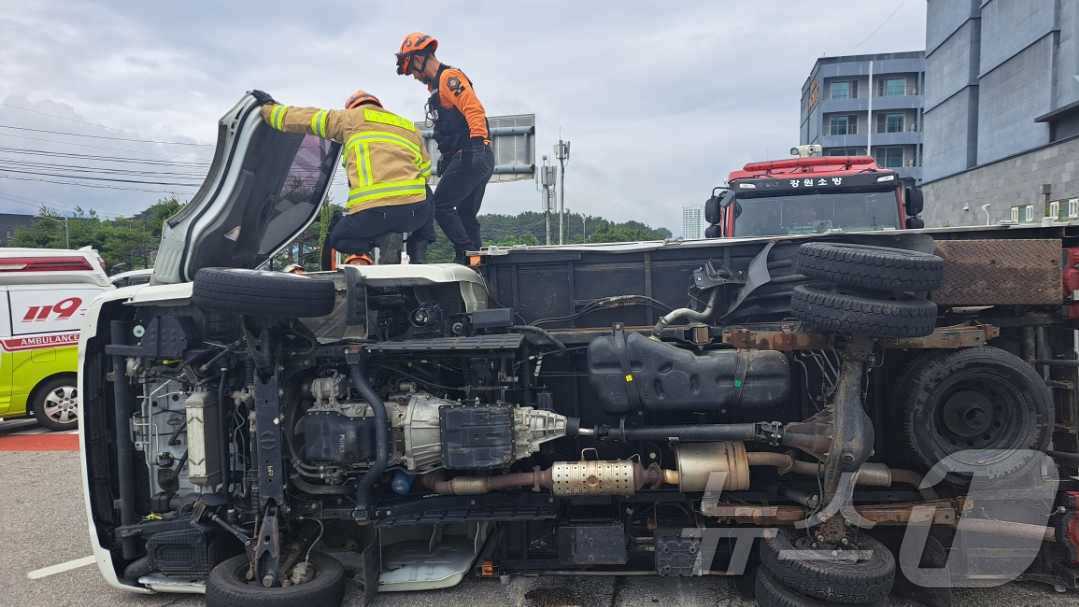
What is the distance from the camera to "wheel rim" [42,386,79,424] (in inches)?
363

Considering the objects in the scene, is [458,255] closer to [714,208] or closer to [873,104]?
[714,208]

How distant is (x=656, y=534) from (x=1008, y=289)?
209 cm

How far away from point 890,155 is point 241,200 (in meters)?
60.5

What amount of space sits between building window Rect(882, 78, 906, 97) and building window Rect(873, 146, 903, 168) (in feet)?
13.5

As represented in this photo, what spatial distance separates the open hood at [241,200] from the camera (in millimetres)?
3951

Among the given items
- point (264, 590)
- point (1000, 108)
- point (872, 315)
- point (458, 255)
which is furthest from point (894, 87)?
point (264, 590)

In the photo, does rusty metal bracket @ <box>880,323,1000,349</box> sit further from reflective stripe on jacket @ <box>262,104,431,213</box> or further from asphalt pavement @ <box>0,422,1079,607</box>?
reflective stripe on jacket @ <box>262,104,431,213</box>

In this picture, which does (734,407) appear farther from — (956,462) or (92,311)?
(92,311)

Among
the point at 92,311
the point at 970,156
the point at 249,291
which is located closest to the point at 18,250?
the point at 92,311

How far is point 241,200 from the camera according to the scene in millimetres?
4125

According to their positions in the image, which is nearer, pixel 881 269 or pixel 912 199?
pixel 881 269

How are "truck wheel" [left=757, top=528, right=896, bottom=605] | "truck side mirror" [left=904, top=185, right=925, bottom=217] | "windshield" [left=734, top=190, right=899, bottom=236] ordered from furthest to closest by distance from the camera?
"truck side mirror" [left=904, top=185, right=925, bottom=217] < "windshield" [left=734, top=190, right=899, bottom=236] < "truck wheel" [left=757, top=528, right=896, bottom=605]

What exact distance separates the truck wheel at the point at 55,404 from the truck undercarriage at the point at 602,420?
6861 millimetres

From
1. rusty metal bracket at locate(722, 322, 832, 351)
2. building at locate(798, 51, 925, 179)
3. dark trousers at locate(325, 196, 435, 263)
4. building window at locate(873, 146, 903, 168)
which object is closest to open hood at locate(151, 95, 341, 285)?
dark trousers at locate(325, 196, 435, 263)
